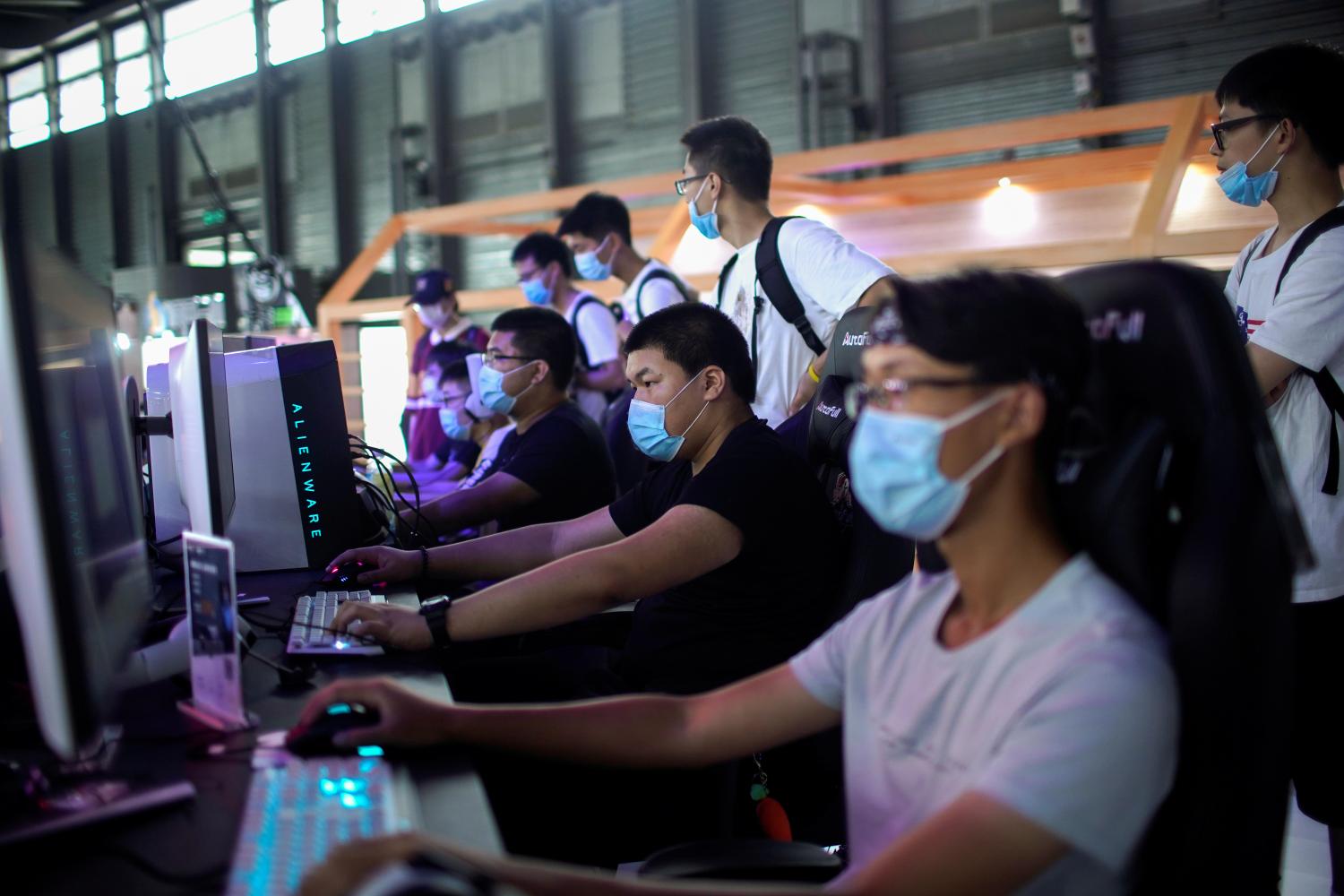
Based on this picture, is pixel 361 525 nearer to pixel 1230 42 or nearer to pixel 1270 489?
pixel 1270 489

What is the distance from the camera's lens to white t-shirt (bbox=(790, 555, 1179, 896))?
89cm

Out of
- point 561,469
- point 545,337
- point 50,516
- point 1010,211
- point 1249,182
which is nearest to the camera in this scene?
point 50,516

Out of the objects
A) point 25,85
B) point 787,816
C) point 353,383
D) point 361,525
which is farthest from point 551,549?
point 25,85

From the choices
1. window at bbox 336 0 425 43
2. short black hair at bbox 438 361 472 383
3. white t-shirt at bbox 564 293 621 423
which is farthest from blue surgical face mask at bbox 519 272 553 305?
window at bbox 336 0 425 43

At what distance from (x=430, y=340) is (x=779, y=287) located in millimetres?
3148

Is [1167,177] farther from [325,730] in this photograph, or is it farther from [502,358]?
[325,730]

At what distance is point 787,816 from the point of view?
1.82m

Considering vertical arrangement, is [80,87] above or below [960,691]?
above

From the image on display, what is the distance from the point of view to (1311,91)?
2207 mm

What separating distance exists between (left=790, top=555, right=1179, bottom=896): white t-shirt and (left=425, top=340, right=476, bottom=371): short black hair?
12.4 feet

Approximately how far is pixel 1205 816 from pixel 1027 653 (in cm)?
19

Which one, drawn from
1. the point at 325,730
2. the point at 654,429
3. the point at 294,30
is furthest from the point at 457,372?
the point at 294,30

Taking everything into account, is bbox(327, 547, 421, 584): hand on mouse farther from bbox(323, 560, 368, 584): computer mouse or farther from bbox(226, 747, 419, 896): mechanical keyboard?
bbox(226, 747, 419, 896): mechanical keyboard

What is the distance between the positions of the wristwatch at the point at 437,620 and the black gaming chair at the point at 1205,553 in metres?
1.01
